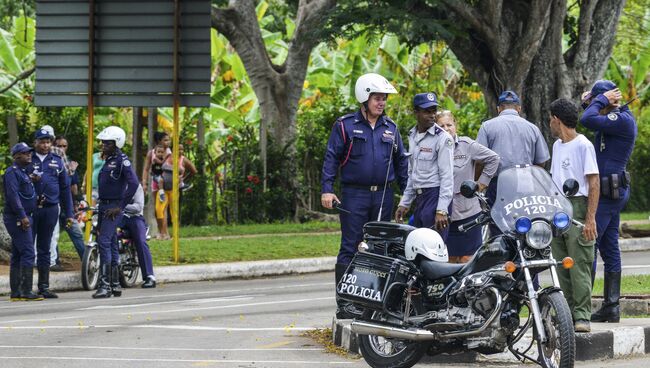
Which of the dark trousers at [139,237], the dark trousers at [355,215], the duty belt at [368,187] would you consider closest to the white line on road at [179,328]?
the dark trousers at [355,215]

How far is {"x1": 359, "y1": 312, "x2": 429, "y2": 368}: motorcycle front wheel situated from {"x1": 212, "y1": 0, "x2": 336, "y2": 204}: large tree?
53.4ft

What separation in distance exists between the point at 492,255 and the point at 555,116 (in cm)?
215

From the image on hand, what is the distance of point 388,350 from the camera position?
29.8ft

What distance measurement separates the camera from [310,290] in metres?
16.2

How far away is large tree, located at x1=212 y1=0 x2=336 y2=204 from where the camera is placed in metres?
25.3

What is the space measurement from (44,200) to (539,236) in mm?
8609

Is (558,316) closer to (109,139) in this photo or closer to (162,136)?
(109,139)

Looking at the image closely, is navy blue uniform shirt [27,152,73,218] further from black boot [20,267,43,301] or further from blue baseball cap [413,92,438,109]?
blue baseball cap [413,92,438,109]

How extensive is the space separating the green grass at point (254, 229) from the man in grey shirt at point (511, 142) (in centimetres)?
1199

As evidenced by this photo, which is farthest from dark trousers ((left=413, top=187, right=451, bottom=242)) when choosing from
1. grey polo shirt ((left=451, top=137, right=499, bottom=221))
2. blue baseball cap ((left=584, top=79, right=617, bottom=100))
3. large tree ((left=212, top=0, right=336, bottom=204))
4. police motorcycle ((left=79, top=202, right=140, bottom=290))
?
large tree ((left=212, top=0, right=336, bottom=204))

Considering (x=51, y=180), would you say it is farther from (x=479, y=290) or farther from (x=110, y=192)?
(x=479, y=290)

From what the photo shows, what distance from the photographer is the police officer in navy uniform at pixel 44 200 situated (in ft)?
51.2

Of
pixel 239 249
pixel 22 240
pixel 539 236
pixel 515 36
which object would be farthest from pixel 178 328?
pixel 515 36

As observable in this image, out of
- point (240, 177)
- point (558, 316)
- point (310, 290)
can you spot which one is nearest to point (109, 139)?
point (310, 290)
